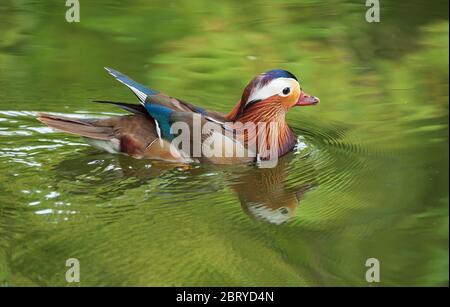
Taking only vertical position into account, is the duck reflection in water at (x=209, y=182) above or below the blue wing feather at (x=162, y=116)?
below

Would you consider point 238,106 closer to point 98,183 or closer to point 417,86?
point 98,183

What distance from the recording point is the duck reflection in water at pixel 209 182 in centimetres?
539

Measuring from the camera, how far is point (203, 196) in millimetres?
5414

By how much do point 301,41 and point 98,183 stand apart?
2.73 metres

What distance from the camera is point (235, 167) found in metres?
5.83

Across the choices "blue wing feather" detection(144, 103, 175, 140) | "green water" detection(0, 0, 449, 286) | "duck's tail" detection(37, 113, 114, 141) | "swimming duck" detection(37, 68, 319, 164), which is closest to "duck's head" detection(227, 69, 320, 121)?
"swimming duck" detection(37, 68, 319, 164)

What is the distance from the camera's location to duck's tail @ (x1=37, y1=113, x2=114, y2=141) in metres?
5.86

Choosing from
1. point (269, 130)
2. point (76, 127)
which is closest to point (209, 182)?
point (269, 130)

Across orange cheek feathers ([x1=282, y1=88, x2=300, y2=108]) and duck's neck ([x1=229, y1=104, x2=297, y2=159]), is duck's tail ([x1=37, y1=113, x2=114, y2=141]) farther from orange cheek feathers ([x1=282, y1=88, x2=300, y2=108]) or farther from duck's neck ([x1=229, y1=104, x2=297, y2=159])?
orange cheek feathers ([x1=282, y1=88, x2=300, y2=108])

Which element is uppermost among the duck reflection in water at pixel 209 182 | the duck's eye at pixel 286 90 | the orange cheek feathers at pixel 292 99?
the duck's eye at pixel 286 90

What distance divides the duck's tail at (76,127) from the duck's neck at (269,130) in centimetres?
83

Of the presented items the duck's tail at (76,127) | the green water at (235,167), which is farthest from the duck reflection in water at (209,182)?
the duck's tail at (76,127)

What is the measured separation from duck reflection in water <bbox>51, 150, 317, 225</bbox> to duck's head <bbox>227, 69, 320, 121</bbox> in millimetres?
387

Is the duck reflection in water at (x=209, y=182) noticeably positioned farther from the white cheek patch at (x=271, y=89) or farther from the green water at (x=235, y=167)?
the white cheek patch at (x=271, y=89)
